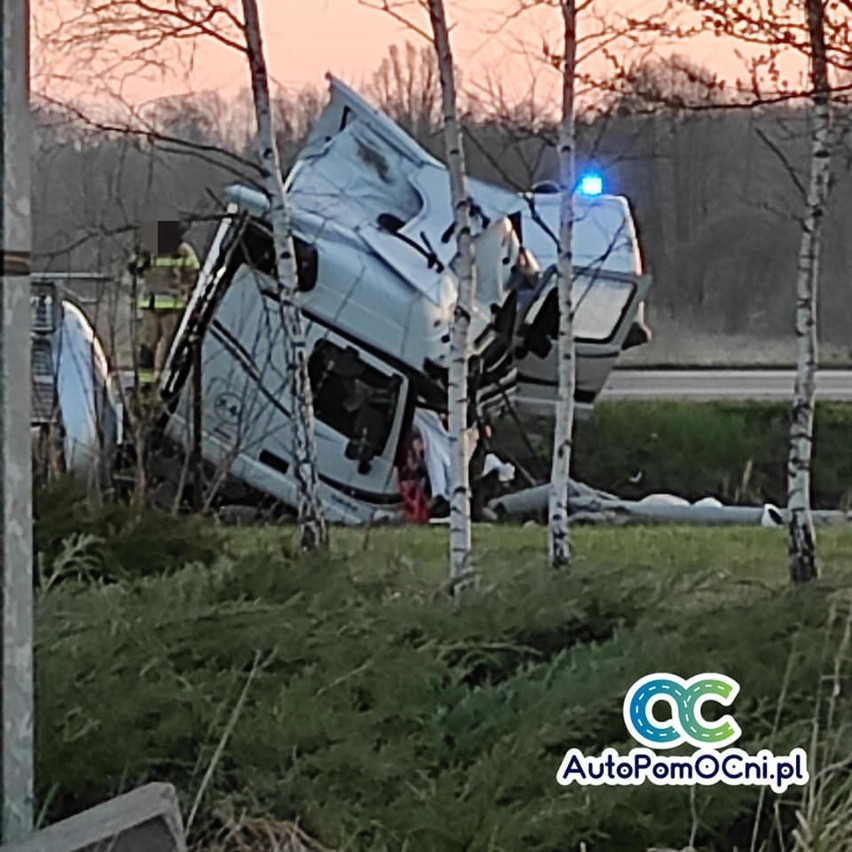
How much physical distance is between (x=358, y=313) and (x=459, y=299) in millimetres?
5167

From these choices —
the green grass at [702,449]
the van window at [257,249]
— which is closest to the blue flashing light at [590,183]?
the van window at [257,249]

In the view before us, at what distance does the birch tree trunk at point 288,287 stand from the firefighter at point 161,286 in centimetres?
138

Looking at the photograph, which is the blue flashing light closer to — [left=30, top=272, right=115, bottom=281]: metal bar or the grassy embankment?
[left=30, top=272, right=115, bottom=281]: metal bar

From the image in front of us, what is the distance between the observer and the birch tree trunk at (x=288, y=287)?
868 cm

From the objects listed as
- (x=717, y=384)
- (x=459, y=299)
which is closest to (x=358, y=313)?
(x=459, y=299)

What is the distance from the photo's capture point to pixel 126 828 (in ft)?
10.6

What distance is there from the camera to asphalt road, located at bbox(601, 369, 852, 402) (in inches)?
844

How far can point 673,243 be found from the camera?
105 feet

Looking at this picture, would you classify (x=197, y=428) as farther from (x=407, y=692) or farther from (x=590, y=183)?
(x=407, y=692)

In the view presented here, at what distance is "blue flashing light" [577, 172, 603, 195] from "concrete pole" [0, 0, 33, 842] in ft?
24.3

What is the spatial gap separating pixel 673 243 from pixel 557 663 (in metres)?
27.9

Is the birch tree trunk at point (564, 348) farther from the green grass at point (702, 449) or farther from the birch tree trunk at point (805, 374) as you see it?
the green grass at point (702, 449)

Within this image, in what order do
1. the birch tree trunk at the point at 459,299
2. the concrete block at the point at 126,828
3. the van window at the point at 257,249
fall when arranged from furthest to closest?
the van window at the point at 257,249, the birch tree trunk at the point at 459,299, the concrete block at the point at 126,828

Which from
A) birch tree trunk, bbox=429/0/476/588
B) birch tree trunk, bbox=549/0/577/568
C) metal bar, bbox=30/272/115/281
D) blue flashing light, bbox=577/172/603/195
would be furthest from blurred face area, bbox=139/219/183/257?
birch tree trunk, bbox=429/0/476/588
